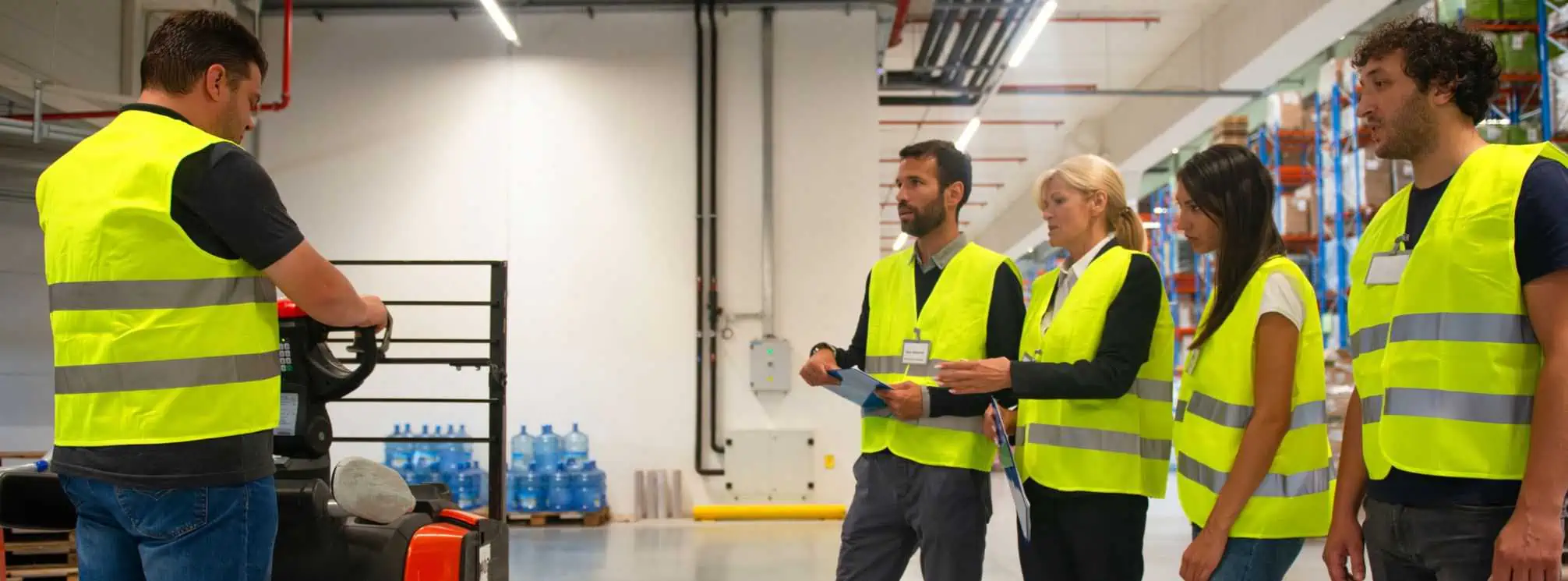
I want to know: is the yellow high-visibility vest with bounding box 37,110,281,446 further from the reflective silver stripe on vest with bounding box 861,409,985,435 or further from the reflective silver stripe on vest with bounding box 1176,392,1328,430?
the reflective silver stripe on vest with bounding box 1176,392,1328,430

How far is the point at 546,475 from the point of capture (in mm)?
8141

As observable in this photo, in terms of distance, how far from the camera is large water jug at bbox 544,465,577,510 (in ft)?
26.6

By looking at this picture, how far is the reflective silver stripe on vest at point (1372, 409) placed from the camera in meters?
1.70

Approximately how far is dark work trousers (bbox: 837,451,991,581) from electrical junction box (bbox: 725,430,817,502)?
5692mm

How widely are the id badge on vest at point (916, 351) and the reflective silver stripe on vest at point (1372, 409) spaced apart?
989 millimetres

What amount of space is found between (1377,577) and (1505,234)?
560mm

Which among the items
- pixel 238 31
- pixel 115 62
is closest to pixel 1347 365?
pixel 238 31

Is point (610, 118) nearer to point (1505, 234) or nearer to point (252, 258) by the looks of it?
point (252, 258)

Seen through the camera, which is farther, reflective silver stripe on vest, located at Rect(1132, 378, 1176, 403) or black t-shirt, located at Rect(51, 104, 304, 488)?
reflective silver stripe on vest, located at Rect(1132, 378, 1176, 403)

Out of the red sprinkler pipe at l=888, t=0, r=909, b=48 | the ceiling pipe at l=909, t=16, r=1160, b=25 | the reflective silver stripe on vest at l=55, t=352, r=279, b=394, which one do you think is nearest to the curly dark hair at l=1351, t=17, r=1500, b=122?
the reflective silver stripe on vest at l=55, t=352, r=279, b=394

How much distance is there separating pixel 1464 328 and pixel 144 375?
75.5 inches

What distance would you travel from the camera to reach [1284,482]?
1.94 metres

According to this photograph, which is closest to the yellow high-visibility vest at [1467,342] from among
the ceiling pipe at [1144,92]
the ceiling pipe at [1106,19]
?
the ceiling pipe at [1144,92]

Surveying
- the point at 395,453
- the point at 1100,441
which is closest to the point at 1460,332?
the point at 1100,441
